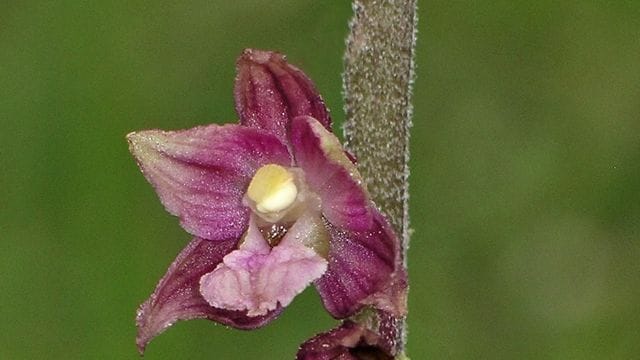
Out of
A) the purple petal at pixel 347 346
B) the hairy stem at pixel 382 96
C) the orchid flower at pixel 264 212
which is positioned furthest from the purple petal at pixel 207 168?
the purple petal at pixel 347 346

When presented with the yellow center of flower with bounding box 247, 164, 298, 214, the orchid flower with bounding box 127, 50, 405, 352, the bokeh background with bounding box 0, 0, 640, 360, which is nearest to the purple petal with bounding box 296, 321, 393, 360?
the orchid flower with bounding box 127, 50, 405, 352

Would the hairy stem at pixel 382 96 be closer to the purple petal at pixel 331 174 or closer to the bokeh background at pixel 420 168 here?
the purple petal at pixel 331 174

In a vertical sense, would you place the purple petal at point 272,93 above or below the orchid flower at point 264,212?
above

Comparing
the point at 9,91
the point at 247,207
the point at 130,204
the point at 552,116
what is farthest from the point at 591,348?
the point at 247,207

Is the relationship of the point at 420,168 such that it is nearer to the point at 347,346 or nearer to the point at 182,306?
the point at 182,306

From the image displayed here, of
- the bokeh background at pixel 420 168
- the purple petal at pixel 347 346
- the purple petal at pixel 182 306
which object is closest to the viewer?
the purple petal at pixel 347 346

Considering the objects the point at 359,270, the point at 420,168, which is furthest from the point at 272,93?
the point at 420,168

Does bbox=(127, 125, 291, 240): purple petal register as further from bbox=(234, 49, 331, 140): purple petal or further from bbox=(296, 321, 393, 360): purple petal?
bbox=(296, 321, 393, 360): purple petal
